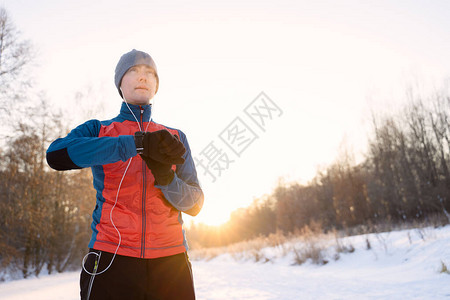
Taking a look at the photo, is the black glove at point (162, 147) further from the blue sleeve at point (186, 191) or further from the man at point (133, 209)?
the blue sleeve at point (186, 191)

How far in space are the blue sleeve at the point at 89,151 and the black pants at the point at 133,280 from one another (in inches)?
18.0

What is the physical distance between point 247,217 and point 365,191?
19746 mm

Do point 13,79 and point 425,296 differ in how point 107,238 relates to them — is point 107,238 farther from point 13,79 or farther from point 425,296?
point 13,79

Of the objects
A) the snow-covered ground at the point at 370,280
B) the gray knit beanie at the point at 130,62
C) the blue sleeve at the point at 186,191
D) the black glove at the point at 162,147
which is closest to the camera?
the black glove at the point at 162,147

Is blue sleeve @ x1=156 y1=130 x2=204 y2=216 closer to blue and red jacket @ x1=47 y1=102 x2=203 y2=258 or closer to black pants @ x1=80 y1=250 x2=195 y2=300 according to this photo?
blue and red jacket @ x1=47 y1=102 x2=203 y2=258

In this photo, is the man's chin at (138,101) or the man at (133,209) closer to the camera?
the man at (133,209)

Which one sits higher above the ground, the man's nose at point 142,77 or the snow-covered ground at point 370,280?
the man's nose at point 142,77

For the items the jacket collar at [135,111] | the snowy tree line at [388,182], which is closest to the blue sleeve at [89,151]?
the jacket collar at [135,111]

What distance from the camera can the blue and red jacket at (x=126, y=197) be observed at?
1.37m

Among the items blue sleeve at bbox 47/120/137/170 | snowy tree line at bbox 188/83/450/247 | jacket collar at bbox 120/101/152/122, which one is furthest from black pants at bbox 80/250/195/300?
snowy tree line at bbox 188/83/450/247

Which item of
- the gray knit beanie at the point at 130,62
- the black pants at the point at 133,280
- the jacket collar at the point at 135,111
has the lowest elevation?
the black pants at the point at 133,280

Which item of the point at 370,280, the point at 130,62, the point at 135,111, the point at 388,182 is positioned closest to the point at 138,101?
the point at 135,111

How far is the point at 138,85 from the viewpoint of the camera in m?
1.85

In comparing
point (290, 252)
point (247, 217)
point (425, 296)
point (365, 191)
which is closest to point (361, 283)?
point (425, 296)
